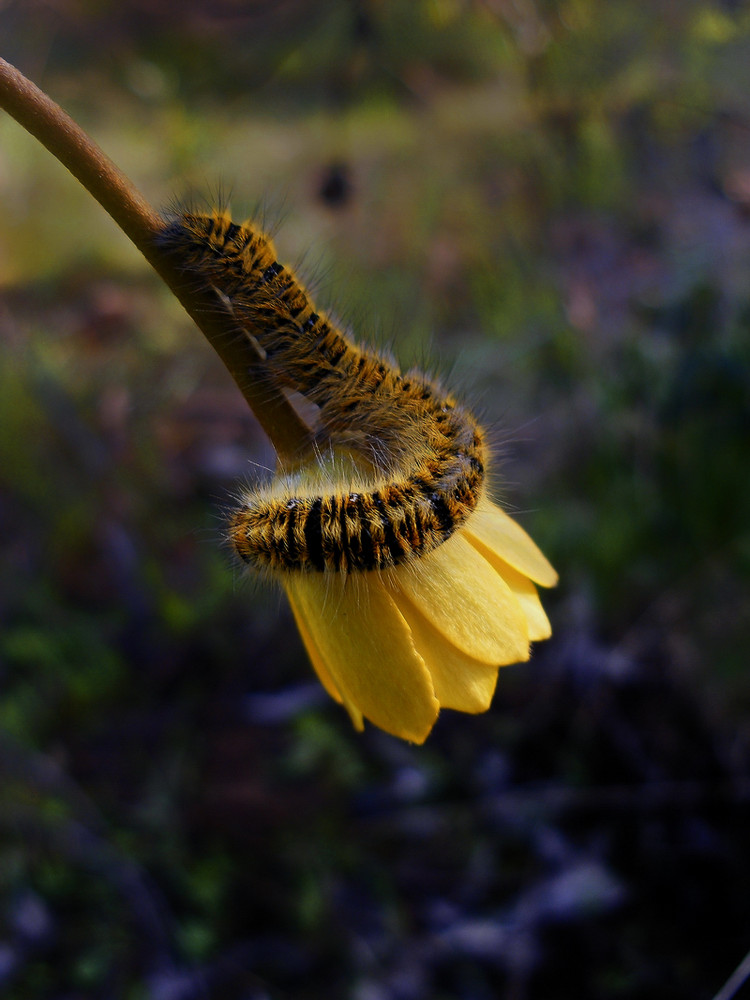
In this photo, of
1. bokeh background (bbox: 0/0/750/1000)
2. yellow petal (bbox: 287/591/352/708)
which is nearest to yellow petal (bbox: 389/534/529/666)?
yellow petal (bbox: 287/591/352/708)

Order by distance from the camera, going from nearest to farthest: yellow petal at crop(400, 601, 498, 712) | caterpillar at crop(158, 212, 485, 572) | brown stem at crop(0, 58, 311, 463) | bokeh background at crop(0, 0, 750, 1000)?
brown stem at crop(0, 58, 311, 463) < caterpillar at crop(158, 212, 485, 572) < yellow petal at crop(400, 601, 498, 712) < bokeh background at crop(0, 0, 750, 1000)

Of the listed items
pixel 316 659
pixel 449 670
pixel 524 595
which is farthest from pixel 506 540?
pixel 316 659

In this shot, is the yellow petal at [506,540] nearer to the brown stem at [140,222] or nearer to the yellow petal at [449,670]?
the yellow petal at [449,670]

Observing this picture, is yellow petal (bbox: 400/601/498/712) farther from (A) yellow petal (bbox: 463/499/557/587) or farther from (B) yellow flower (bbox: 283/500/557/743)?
(A) yellow petal (bbox: 463/499/557/587)

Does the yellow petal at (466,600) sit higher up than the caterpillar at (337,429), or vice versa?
the caterpillar at (337,429)

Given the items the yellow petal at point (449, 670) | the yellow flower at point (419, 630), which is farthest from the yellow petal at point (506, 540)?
the yellow petal at point (449, 670)

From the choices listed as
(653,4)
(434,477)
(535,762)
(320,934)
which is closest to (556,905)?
(535,762)
